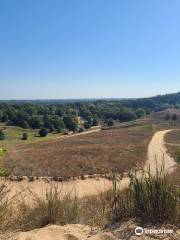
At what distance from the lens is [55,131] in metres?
103

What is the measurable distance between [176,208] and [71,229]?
1.48m

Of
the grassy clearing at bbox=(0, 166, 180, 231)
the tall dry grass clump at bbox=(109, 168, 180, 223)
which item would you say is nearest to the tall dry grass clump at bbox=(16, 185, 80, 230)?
the grassy clearing at bbox=(0, 166, 180, 231)

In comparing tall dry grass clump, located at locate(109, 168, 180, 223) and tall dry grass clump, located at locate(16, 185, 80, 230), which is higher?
tall dry grass clump, located at locate(109, 168, 180, 223)

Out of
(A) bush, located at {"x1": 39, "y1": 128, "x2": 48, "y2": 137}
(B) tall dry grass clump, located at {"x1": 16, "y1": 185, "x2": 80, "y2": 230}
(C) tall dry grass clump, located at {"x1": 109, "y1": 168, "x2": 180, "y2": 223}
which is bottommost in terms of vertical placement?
(A) bush, located at {"x1": 39, "y1": 128, "x2": 48, "y2": 137}

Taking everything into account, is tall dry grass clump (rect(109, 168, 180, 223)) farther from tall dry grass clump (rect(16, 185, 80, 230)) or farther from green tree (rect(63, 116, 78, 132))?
green tree (rect(63, 116, 78, 132))

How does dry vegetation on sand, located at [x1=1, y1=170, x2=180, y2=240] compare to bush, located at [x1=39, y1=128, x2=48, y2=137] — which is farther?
bush, located at [x1=39, y1=128, x2=48, y2=137]

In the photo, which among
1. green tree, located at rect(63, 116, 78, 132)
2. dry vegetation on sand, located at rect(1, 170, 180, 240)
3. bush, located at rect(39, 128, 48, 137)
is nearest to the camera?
dry vegetation on sand, located at rect(1, 170, 180, 240)

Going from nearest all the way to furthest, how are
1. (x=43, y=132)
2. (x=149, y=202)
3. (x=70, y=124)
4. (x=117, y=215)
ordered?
1. (x=149, y=202)
2. (x=117, y=215)
3. (x=43, y=132)
4. (x=70, y=124)

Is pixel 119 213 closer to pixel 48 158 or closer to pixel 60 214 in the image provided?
pixel 60 214

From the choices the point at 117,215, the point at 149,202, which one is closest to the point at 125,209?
the point at 117,215

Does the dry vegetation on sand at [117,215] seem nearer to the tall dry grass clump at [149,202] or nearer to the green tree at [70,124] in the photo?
the tall dry grass clump at [149,202]

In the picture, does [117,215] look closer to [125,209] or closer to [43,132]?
[125,209]

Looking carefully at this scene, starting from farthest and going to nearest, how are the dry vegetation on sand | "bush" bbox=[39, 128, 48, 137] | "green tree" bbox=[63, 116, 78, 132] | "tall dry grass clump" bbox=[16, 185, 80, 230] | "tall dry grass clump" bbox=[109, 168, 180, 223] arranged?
"green tree" bbox=[63, 116, 78, 132], "bush" bbox=[39, 128, 48, 137], "tall dry grass clump" bbox=[16, 185, 80, 230], "tall dry grass clump" bbox=[109, 168, 180, 223], the dry vegetation on sand

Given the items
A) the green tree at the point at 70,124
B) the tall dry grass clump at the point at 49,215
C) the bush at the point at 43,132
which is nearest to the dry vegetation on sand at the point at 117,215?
the tall dry grass clump at the point at 49,215
